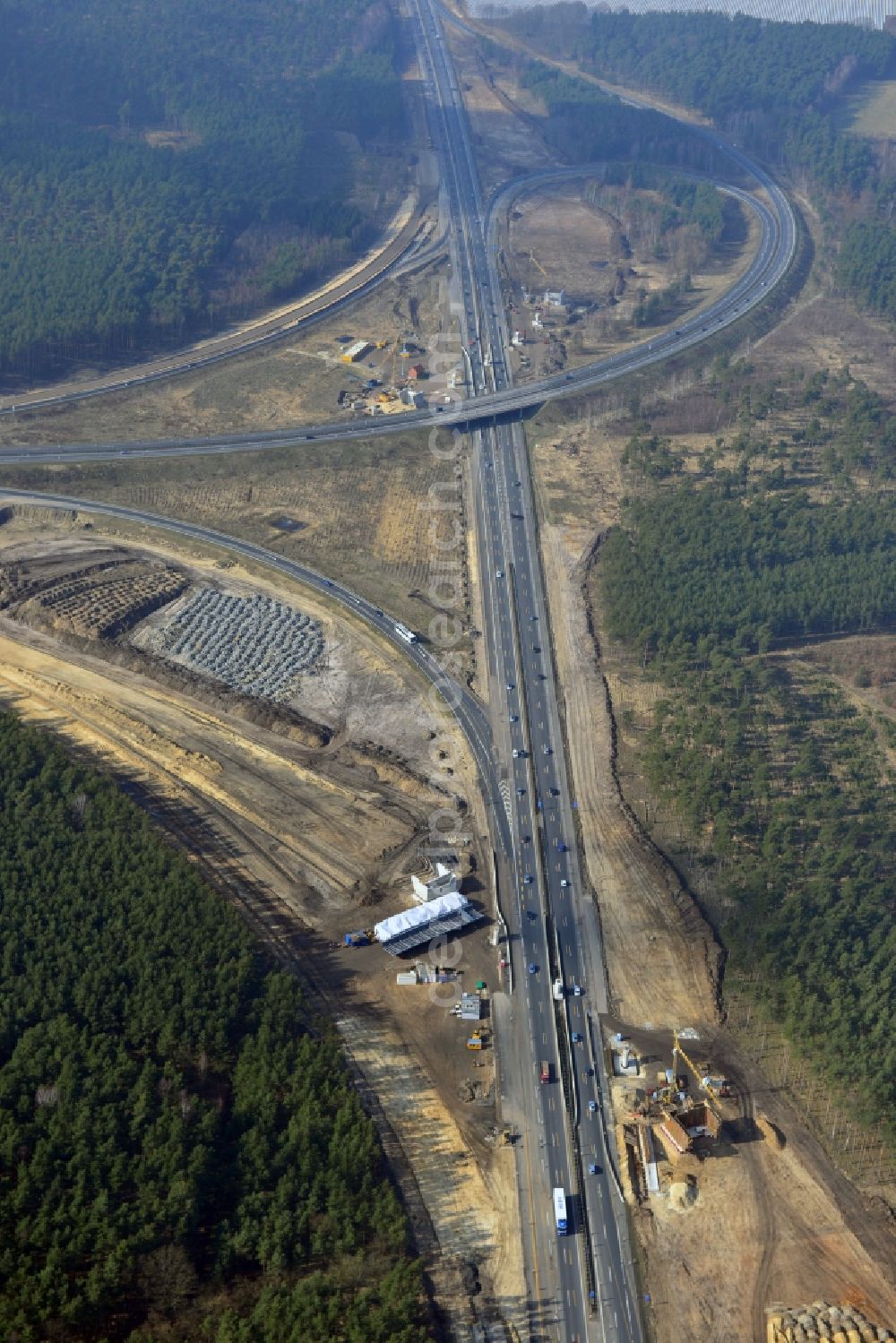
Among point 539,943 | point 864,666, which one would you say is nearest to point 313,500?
point 864,666

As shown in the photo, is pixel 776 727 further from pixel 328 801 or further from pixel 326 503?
pixel 326 503

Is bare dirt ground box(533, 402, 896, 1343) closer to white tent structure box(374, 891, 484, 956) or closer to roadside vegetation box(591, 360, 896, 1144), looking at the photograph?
roadside vegetation box(591, 360, 896, 1144)

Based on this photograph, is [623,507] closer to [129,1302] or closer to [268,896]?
[268,896]

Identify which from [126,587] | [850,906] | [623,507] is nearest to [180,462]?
[126,587]

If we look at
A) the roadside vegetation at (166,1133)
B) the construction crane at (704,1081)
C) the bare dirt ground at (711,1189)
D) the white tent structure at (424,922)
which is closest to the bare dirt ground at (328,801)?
the white tent structure at (424,922)

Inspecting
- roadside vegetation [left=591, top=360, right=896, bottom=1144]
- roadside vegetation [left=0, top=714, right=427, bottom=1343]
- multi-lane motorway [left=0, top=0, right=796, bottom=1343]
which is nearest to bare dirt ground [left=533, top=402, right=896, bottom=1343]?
multi-lane motorway [left=0, top=0, right=796, bottom=1343]

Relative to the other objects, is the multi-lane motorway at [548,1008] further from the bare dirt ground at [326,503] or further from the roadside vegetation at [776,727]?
the bare dirt ground at [326,503]

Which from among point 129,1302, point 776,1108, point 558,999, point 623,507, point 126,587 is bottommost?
point 129,1302
